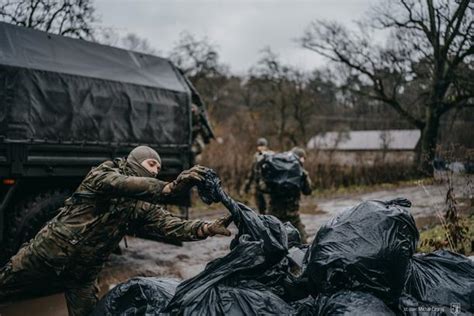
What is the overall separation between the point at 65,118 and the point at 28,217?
1.33m

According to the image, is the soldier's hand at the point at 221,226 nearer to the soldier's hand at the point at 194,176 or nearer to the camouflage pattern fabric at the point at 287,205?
the soldier's hand at the point at 194,176

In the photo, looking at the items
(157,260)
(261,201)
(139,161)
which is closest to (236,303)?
(139,161)

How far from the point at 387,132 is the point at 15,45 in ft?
67.6

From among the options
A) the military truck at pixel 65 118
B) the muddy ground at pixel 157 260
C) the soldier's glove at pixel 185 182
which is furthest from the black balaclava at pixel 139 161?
the military truck at pixel 65 118

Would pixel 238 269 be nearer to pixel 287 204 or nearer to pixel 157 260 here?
pixel 287 204

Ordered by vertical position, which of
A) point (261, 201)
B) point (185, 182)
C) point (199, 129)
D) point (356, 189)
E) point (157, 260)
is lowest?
point (356, 189)

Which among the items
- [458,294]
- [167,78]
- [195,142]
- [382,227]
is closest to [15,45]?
[167,78]

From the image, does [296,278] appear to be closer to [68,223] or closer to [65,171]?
[68,223]

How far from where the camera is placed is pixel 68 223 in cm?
300

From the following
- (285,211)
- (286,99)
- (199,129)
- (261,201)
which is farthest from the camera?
(286,99)

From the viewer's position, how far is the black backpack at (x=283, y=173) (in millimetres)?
6348

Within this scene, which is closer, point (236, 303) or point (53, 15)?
point (236, 303)

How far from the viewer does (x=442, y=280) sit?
281cm

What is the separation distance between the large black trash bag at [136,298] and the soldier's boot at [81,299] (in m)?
0.22
